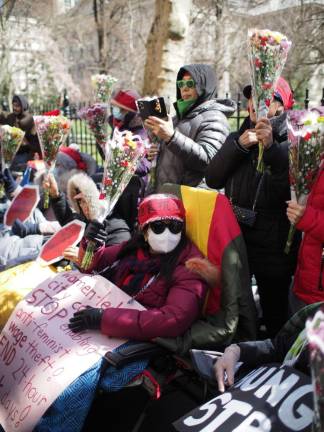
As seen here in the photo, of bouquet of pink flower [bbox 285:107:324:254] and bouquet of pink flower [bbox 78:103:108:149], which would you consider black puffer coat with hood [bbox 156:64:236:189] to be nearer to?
bouquet of pink flower [bbox 285:107:324:254]

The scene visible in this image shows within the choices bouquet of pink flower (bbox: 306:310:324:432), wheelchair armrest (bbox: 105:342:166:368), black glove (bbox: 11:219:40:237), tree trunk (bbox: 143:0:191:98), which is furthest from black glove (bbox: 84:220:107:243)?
tree trunk (bbox: 143:0:191:98)

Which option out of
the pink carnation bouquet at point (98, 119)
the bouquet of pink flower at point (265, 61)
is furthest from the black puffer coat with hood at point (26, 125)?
the bouquet of pink flower at point (265, 61)

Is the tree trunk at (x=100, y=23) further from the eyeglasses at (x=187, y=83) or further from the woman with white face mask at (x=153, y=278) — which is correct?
the woman with white face mask at (x=153, y=278)

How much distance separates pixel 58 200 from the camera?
3799 millimetres

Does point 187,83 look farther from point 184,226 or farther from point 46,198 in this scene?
point 46,198

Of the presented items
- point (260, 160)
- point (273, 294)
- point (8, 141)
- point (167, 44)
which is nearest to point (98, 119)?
point (8, 141)

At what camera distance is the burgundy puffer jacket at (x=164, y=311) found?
2.44 meters

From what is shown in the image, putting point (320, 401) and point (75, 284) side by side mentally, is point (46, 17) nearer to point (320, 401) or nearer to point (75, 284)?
point (75, 284)

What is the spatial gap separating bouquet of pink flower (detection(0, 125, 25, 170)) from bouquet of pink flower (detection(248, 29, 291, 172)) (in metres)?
2.94

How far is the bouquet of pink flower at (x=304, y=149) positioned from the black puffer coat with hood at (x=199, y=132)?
85 cm

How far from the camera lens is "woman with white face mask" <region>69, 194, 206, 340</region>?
2.45 meters

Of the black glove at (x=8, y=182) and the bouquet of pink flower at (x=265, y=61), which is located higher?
the bouquet of pink flower at (x=265, y=61)

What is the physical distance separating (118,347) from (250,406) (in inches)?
33.5

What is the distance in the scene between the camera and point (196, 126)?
3301mm
